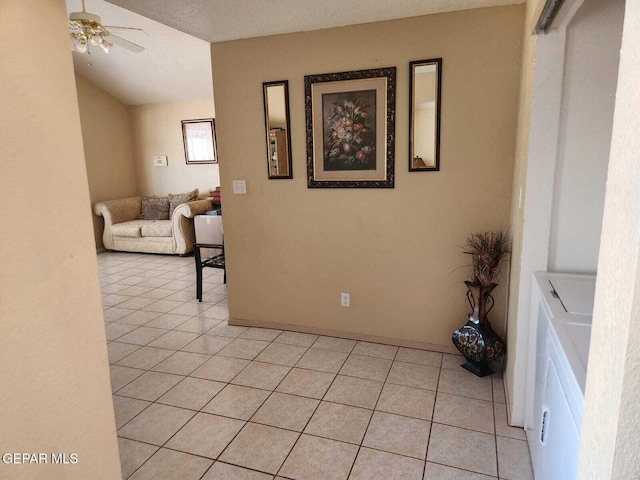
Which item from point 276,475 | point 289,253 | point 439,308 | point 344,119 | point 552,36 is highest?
point 552,36

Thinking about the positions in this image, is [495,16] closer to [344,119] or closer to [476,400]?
[344,119]

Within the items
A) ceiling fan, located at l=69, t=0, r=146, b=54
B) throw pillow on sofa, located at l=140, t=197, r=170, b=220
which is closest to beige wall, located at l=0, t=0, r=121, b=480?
ceiling fan, located at l=69, t=0, r=146, b=54

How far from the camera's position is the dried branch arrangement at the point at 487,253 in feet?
8.09

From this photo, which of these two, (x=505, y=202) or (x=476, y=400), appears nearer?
(x=476, y=400)

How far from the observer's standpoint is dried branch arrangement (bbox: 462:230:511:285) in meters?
2.46

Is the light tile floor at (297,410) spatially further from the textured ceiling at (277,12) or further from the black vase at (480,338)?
the textured ceiling at (277,12)

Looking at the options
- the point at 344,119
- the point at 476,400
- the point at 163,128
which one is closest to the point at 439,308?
the point at 476,400

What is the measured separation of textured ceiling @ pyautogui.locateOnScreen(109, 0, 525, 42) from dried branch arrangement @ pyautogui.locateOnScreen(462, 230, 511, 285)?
4.56 feet

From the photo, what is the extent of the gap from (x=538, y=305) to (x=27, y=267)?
76.4 inches

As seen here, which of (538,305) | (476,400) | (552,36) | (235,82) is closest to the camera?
(552,36)

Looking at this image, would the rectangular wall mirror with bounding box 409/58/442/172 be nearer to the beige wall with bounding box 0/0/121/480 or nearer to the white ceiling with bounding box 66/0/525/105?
the white ceiling with bounding box 66/0/525/105

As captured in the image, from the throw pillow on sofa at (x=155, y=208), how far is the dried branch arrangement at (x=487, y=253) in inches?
212

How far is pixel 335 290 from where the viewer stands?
312 centimetres

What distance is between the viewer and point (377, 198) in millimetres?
2867
